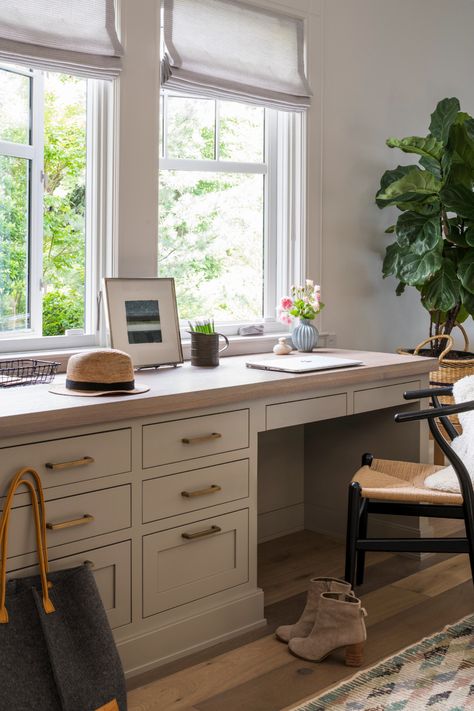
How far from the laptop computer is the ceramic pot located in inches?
5.1

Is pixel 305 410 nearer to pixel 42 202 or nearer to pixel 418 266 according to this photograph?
pixel 42 202

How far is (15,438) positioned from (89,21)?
164cm

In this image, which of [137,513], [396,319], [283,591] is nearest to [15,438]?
[137,513]

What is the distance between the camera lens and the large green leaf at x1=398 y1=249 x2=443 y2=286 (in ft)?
13.1

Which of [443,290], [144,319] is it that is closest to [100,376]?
[144,319]

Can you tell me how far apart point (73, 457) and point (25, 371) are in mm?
629

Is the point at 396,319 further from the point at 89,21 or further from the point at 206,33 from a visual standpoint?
the point at 89,21

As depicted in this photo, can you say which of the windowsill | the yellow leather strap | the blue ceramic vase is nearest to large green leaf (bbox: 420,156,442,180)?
the windowsill

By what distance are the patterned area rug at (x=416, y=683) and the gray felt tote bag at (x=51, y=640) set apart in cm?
55

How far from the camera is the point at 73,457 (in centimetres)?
220

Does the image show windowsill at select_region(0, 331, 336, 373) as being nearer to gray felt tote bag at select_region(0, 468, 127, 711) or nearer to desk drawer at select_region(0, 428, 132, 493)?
desk drawer at select_region(0, 428, 132, 493)

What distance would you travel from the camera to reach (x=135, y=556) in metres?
2.36

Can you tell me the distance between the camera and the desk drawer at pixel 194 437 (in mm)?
2402

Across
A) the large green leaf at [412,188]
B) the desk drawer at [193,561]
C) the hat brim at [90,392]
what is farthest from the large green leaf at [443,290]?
the hat brim at [90,392]
